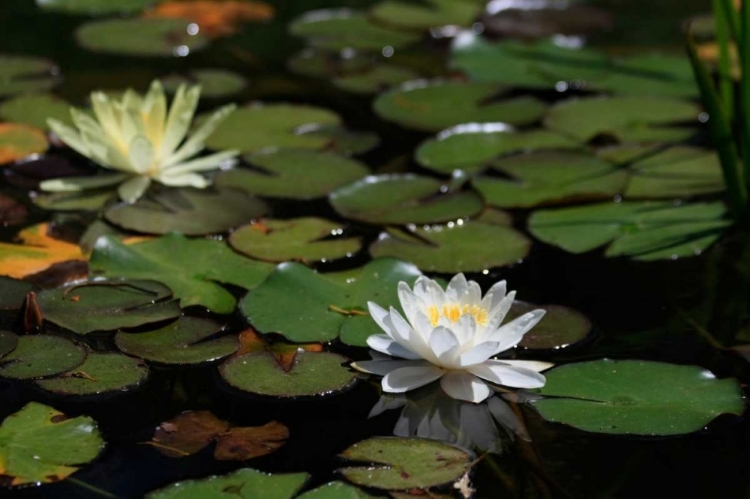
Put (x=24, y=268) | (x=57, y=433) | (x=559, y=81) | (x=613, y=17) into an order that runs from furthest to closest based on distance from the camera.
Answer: (x=613, y=17) → (x=559, y=81) → (x=24, y=268) → (x=57, y=433)

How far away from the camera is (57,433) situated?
1.72 m

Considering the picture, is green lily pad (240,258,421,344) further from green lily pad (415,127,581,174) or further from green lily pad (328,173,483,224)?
green lily pad (415,127,581,174)

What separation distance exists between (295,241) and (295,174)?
45 cm

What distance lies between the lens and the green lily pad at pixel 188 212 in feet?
8.46

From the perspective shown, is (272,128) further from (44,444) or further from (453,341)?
(44,444)

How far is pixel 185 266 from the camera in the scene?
2.36 metres

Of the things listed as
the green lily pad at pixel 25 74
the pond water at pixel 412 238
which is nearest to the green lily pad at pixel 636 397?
the pond water at pixel 412 238

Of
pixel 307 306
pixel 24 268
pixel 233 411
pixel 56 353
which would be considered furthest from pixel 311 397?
pixel 24 268

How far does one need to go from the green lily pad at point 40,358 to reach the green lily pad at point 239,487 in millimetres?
442

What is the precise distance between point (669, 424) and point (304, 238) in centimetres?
105

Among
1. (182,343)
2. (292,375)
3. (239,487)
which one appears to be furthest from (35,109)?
(239,487)

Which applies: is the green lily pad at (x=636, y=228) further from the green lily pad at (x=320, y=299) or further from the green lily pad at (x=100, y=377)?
the green lily pad at (x=100, y=377)

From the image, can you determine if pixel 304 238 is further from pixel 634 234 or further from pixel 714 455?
pixel 714 455

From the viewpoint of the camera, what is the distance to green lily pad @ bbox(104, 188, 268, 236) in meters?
2.58
